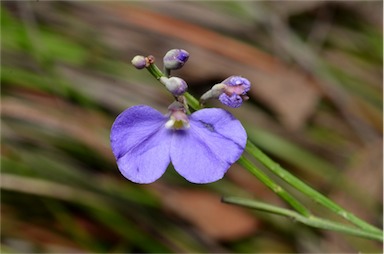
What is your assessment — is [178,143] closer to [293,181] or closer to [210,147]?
[210,147]

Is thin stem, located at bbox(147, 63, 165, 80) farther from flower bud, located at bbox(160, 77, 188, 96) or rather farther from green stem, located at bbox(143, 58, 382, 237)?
green stem, located at bbox(143, 58, 382, 237)

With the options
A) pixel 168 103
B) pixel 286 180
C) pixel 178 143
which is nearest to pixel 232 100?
pixel 178 143

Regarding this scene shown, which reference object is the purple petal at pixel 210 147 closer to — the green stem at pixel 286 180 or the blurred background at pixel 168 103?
the green stem at pixel 286 180

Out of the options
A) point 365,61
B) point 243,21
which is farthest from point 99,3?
point 365,61

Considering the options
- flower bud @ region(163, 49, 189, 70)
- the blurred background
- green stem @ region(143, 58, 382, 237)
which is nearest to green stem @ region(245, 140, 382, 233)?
green stem @ region(143, 58, 382, 237)

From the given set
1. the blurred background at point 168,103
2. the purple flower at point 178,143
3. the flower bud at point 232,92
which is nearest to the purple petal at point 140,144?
the purple flower at point 178,143

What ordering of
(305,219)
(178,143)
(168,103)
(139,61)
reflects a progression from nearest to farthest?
(139,61)
(178,143)
(305,219)
(168,103)

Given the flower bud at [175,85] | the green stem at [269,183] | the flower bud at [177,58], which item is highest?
the flower bud at [177,58]
